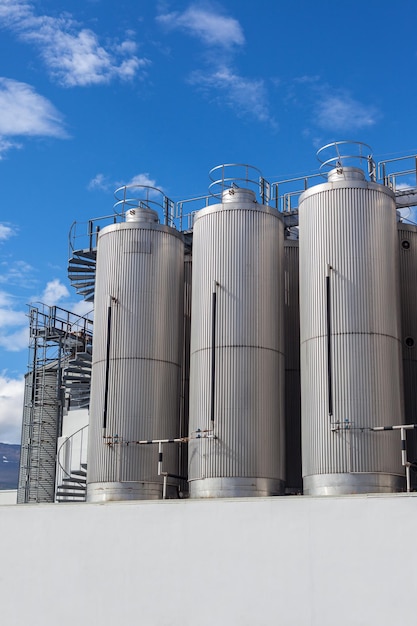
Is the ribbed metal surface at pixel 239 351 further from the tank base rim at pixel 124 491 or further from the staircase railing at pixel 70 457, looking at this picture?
the staircase railing at pixel 70 457

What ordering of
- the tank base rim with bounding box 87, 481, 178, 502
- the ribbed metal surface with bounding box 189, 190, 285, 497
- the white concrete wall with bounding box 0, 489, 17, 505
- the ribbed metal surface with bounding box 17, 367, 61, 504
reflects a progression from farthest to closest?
the white concrete wall with bounding box 0, 489, 17, 505 < the ribbed metal surface with bounding box 17, 367, 61, 504 < the tank base rim with bounding box 87, 481, 178, 502 < the ribbed metal surface with bounding box 189, 190, 285, 497

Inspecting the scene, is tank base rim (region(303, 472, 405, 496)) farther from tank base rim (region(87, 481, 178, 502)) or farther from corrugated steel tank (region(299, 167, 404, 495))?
tank base rim (region(87, 481, 178, 502))

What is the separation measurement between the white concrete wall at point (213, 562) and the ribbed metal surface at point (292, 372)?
594 centimetres

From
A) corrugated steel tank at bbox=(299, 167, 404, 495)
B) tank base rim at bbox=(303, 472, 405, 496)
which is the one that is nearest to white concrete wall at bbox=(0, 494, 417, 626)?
tank base rim at bbox=(303, 472, 405, 496)

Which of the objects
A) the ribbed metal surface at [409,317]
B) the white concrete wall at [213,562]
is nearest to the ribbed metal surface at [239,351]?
the white concrete wall at [213,562]

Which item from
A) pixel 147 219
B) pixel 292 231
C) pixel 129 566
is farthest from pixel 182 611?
pixel 292 231

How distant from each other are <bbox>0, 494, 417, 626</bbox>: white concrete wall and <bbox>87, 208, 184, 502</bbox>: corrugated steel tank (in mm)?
2265

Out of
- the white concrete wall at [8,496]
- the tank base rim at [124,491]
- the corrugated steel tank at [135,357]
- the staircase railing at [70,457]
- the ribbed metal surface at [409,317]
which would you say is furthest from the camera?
the white concrete wall at [8,496]

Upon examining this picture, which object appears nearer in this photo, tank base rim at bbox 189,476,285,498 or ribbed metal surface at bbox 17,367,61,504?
tank base rim at bbox 189,476,285,498

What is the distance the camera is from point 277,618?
20906mm

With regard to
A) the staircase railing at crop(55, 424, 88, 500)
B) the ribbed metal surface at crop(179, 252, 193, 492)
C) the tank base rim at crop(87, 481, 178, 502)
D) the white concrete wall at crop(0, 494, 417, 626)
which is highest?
the ribbed metal surface at crop(179, 252, 193, 492)

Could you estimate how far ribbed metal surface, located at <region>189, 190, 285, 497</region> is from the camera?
Answer: 2503cm

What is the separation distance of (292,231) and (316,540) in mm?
16074

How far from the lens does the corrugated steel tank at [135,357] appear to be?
88.2 feet
